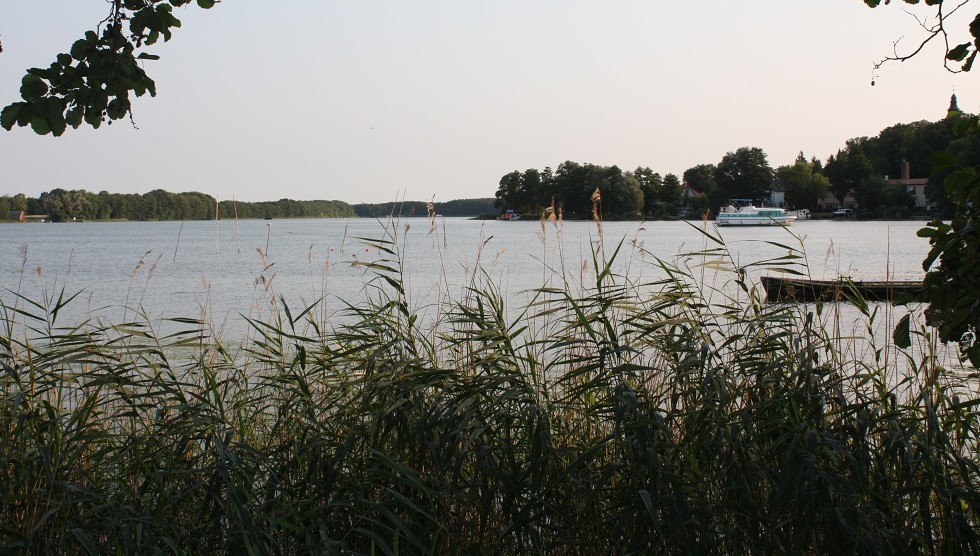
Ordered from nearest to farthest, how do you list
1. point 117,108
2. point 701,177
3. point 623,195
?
point 117,108 → point 623,195 → point 701,177

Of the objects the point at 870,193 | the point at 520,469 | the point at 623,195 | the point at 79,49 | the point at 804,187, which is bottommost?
the point at 520,469

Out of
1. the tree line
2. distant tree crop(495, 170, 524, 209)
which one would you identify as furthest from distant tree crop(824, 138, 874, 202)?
the tree line

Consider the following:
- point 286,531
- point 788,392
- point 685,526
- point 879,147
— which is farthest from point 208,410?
point 879,147

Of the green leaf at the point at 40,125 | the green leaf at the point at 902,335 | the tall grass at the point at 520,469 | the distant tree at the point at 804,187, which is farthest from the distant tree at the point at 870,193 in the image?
the green leaf at the point at 40,125

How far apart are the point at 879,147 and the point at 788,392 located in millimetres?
115524

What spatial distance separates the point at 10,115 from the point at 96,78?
0.37 m

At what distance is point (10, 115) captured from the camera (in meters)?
3.43

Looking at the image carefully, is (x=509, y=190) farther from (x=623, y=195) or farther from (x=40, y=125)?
(x=40, y=125)

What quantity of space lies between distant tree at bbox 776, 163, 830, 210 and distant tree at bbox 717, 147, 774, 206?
322 centimetres

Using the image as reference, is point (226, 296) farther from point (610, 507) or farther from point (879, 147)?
point (879, 147)

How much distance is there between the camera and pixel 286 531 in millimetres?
3895

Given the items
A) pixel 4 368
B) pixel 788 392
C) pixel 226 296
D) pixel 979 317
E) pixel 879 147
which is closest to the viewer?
pixel 979 317

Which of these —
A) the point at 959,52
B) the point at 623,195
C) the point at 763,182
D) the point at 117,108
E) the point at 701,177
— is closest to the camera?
the point at 959,52

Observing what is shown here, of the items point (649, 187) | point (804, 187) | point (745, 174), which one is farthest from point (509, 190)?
point (804, 187)
